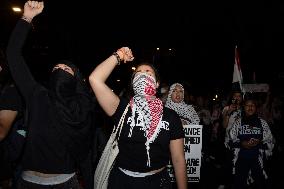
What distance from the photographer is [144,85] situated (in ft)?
12.2

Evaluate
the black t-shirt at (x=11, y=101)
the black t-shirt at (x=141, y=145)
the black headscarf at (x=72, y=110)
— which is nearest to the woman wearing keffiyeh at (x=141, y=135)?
the black t-shirt at (x=141, y=145)

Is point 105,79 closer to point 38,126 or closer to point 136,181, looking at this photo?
point 38,126

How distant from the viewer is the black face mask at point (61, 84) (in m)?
3.29

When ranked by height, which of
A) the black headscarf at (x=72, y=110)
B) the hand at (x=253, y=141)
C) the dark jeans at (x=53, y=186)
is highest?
the black headscarf at (x=72, y=110)

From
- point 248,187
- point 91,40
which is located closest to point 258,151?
point 248,187

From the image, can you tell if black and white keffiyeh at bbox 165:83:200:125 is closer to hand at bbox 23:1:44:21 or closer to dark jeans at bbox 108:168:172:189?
dark jeans at bbox 108:168:172:189

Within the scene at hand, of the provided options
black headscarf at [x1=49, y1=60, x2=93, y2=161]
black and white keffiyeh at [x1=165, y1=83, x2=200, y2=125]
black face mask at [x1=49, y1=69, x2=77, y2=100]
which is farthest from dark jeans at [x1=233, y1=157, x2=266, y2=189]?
black face mask at [x1=49, y1=69, x2=77, y2=100]

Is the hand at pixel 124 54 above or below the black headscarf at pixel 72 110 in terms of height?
above

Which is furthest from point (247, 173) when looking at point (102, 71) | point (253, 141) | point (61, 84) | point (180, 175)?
point (61, 84)

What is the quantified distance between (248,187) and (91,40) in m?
30.4

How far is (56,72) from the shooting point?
3383 mm

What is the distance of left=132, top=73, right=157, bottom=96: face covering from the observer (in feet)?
12.2

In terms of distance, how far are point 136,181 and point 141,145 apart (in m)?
0.35

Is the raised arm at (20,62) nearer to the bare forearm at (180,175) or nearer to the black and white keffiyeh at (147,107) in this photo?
the black and white keffiyeh at (147,107)
